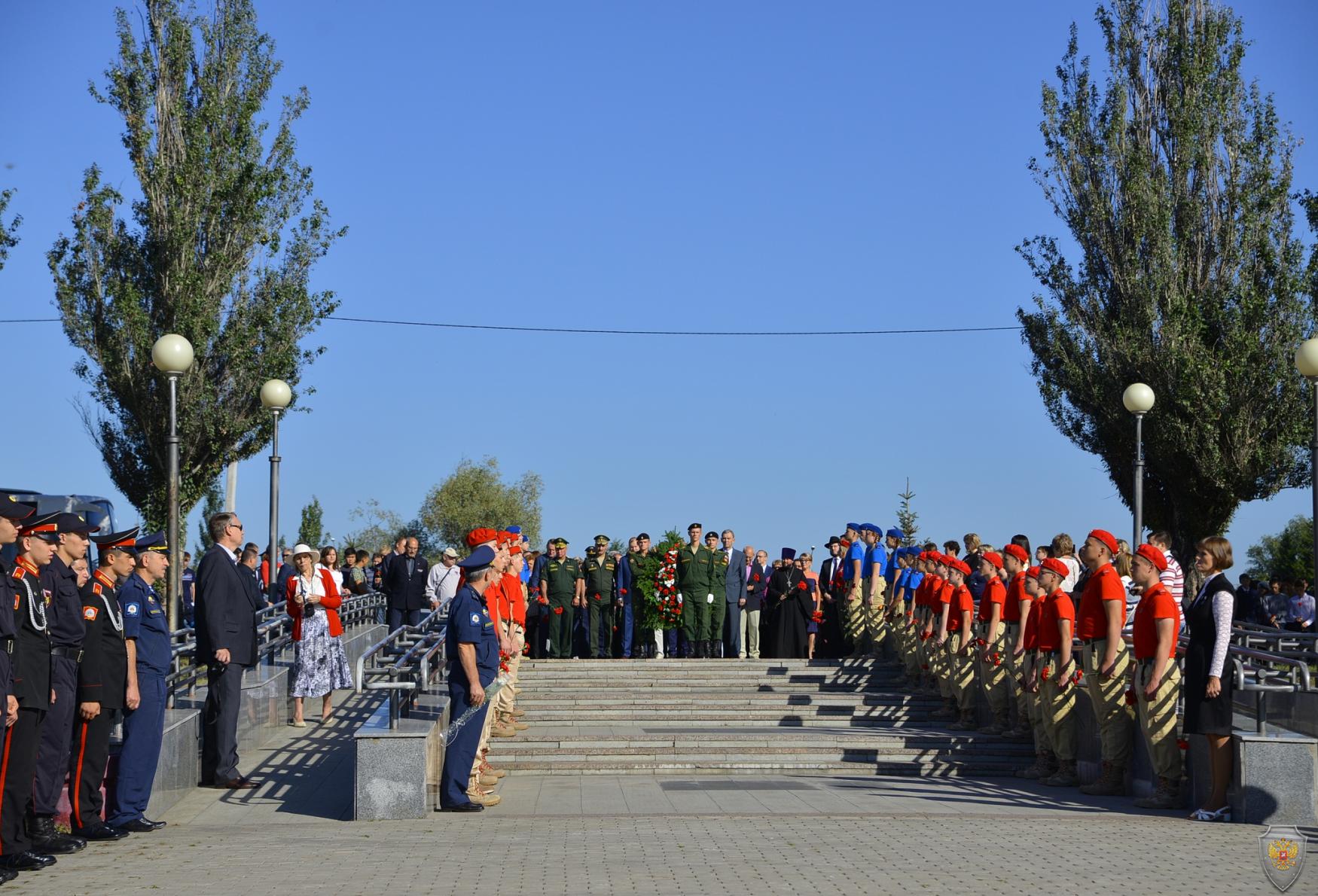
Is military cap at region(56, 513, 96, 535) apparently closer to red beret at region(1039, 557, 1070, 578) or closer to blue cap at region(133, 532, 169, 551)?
blue cap at region(133, 532, 169, 551)

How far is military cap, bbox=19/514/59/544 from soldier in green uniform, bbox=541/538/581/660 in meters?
12.0

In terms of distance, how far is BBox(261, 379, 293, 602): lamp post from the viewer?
19.7 meters

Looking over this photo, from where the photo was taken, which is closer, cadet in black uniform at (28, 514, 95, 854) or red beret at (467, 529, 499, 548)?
cadet in black uniform at (28, 514, 95, 854)

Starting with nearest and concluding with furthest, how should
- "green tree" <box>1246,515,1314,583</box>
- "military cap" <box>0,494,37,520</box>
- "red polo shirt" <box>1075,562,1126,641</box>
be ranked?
"military cap" <box>0,494,37,520</box>, "red polo shirt" <box>1075,562,1126,641</box>, "green tree" <box>1246,515,1314,583</box>

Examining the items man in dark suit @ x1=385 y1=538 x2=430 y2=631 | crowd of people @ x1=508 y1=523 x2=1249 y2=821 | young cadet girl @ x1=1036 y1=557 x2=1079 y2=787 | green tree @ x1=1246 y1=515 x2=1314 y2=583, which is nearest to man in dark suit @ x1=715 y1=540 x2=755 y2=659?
crowd of people @ x1=508 y1=523 x2=1249 y2=821

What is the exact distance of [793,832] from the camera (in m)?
9.48

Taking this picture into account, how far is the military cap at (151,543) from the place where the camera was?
10.2 metres

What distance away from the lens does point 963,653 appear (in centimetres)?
1564

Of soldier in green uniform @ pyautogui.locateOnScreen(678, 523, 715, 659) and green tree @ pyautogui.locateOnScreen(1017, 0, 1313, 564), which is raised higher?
green tree @ pyautogui.locateOnScreen(1017, 0, 1313, 564)

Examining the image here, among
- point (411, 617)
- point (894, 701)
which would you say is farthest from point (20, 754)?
point (411, 617)

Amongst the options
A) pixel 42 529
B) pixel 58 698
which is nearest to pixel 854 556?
pixel 58 698

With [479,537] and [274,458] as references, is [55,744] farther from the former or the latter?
[274,458]

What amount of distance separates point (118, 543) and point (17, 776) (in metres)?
2.10

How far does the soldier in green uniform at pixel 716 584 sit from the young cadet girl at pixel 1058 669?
338 inches
